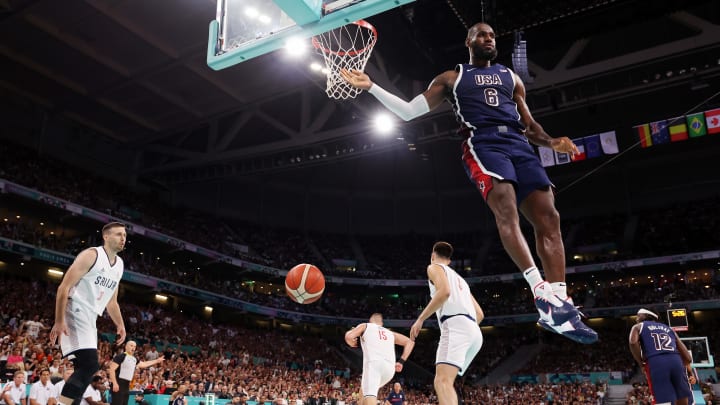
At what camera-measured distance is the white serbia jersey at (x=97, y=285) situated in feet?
16.9

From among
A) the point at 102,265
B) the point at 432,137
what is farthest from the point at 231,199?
the point at 102,265

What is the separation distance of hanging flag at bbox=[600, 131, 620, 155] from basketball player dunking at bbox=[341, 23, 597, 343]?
1890 centimetres

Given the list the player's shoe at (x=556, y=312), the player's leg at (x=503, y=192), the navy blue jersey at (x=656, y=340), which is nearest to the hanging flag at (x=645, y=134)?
the navy blue jersey at (x=656, y=340)

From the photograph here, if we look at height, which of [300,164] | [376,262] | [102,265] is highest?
[300,164]

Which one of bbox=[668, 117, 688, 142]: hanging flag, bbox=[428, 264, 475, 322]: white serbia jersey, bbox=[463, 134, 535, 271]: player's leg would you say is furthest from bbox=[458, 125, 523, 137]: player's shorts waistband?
bbox=[668, 117, 688, 142]: hanging flag

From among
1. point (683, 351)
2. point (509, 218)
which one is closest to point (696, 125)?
Answer: point (683, 351)

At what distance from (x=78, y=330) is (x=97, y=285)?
18.5 inches

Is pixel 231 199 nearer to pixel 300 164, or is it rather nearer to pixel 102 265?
pixel 300 164

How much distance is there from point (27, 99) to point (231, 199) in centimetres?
1460

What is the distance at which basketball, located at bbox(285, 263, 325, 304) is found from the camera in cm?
1300

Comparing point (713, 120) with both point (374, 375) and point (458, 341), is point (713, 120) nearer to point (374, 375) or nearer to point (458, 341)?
point (374, 375)

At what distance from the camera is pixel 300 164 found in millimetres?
27953

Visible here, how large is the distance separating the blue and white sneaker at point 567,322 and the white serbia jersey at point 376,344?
15.9 ft

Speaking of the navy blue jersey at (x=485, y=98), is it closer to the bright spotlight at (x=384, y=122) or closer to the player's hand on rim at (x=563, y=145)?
the player's hand on rim at (x=563, y=145)
